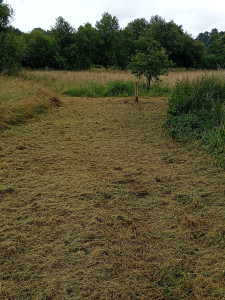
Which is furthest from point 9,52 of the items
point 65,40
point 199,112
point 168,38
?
point 168,38

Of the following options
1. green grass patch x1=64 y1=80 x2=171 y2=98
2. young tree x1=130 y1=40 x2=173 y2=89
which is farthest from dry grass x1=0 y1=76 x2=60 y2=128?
young tree x1=130 y1=40 x2=173 y2=89

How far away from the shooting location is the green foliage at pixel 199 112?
475 centimetres

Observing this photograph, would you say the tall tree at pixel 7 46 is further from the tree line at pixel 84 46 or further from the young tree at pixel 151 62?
the young tree at pixel 151 62

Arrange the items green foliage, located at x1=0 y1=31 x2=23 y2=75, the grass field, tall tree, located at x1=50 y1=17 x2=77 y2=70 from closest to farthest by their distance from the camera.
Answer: the grass field → green foliage, located at x1=0 y1=31 x2=23 y2=75 → tall tree, located at x1=50 y1=17 x2=77 y2=70

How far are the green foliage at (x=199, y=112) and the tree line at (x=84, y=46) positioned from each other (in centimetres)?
683

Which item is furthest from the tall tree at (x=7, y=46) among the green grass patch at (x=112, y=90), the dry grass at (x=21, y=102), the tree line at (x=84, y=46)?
the dry grass at (x=21, y=102)

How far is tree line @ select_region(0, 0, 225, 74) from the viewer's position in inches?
498

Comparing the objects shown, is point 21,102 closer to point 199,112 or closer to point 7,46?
point 199,112

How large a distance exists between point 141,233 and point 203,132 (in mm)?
2912

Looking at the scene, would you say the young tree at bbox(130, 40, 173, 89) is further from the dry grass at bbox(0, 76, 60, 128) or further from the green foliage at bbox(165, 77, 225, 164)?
the dry grass at bbox(0, 76, 60, 128)

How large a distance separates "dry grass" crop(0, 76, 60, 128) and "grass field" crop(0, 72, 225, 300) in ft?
3.28

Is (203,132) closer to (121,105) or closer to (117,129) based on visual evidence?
(117,129)

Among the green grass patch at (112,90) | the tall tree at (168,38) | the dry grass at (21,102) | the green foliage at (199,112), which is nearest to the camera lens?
the green foliage at (199,112)

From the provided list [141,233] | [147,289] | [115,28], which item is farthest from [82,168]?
[115,28]
